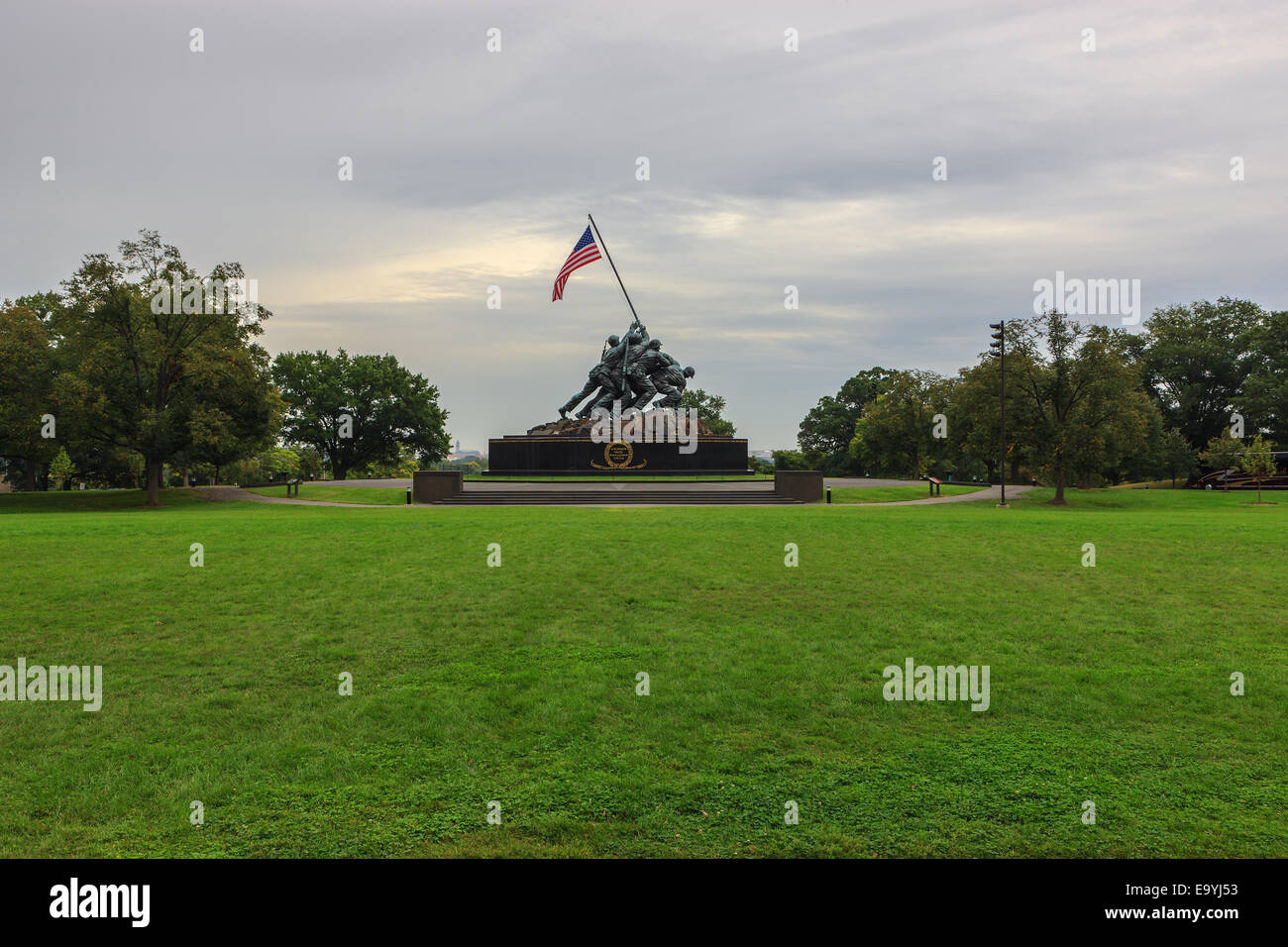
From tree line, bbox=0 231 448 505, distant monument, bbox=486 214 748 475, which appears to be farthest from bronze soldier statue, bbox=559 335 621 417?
tree line, bbox=0 231 448 505

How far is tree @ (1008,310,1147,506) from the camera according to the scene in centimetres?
3512

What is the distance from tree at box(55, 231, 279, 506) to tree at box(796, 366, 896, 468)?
50.7 meters

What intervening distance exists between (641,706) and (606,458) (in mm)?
32611

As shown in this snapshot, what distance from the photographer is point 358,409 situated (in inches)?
2346

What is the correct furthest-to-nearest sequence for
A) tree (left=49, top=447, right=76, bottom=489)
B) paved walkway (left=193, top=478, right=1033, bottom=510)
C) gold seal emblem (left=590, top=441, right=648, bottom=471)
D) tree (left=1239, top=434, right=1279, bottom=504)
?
tree (left=49, top=447, right=76, bottom=489) < gold seal emblem (left=590, top=441, right=648, bottom=471) < tree (left=1239, top=434, right=1279, bottom=504) < paved walkway (left=193, top=478, right=1033, bottom=510)

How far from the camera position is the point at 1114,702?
23.9 feet

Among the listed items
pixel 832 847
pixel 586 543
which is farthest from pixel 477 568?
pixel 832 847

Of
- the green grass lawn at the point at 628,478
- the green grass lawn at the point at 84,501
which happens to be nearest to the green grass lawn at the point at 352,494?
the green grass lawn at the point at 84,501

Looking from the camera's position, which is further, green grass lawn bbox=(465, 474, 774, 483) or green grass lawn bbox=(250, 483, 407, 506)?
green grass lawn bbox=(465, 474, 774, 483)

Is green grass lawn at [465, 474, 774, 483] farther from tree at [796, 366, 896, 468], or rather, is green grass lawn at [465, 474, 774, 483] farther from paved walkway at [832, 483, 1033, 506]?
tree at [796, 366, 896, 468]

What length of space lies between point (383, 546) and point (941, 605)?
1037cm

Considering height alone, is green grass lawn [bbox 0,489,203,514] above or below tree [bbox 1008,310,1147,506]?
below
